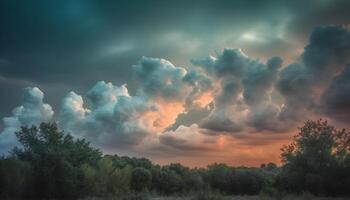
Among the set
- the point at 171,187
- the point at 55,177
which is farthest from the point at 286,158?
the point at 55,177

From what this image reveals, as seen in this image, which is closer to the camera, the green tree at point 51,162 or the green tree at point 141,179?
the green tree at point 51,162

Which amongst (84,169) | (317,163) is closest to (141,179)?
(84,169)

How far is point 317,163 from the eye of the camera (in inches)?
2403

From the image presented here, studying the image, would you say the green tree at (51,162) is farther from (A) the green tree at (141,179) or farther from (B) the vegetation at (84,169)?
(A) the green tree at (141,179)

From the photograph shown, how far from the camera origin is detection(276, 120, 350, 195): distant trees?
197 feet

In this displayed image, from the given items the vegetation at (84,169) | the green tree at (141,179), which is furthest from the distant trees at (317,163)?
the green tree at (141,179)

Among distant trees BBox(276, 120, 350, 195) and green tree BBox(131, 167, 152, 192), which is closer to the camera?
distant trees BBox(276, 120, 350, 195)

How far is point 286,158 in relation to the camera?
63.4 meters

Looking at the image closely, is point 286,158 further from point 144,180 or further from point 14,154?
point 14,154

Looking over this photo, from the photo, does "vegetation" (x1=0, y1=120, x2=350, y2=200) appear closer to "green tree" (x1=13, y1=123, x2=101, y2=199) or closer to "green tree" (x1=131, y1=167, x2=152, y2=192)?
"green tree" (x1=13, y1=123, x2=101, y2=199)

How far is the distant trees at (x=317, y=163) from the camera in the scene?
197ft

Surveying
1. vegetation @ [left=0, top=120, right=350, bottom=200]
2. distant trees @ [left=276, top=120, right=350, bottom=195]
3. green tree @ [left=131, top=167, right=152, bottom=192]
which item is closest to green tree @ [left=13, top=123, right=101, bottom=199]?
vegetation @ [left=0, top=120, right=350, bottom=200]

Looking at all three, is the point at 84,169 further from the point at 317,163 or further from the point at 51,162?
the point at 317,163

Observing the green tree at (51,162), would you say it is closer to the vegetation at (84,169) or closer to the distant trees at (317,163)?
the vegetation at (84,169)
